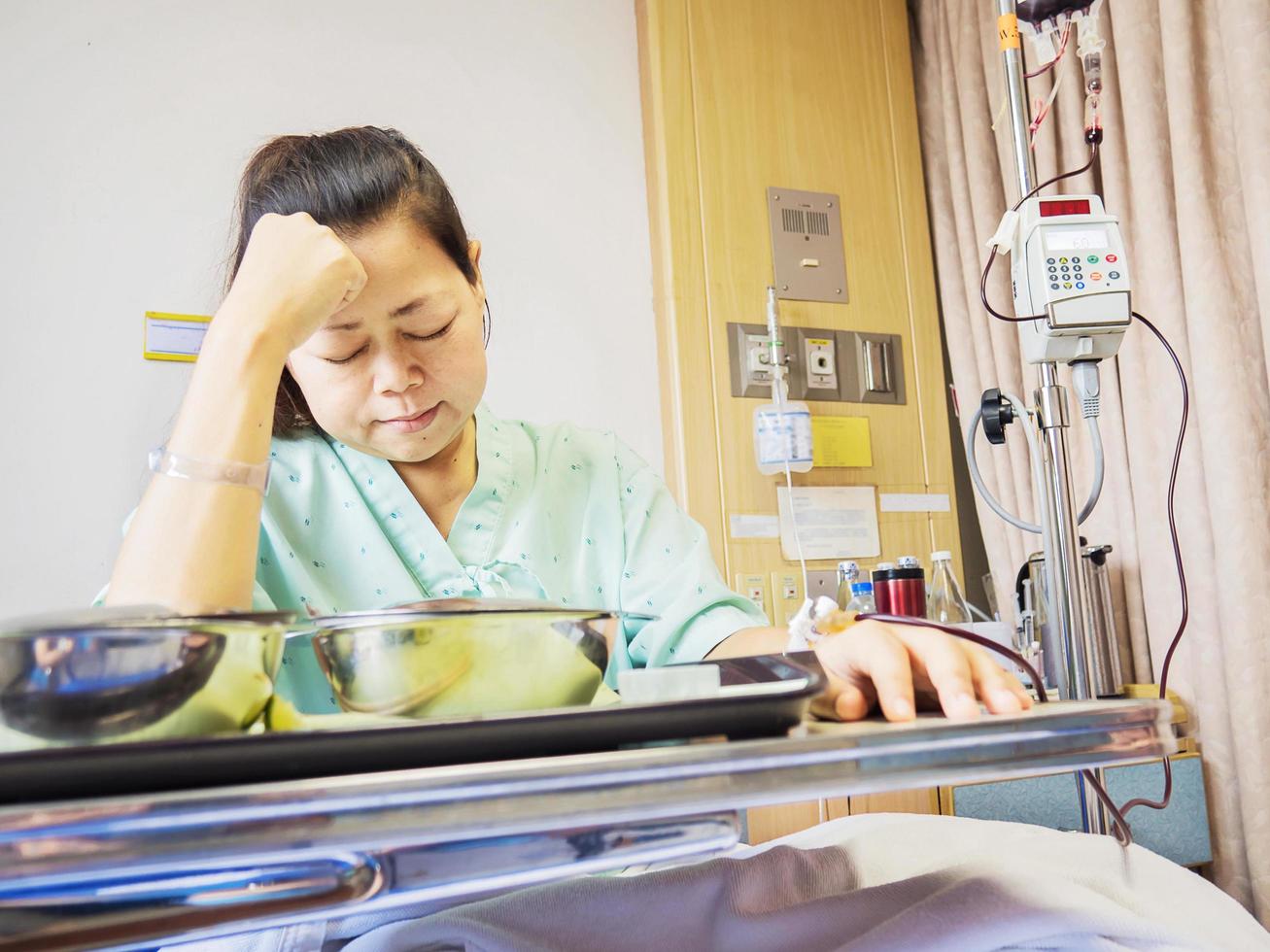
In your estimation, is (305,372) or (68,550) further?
(68,550)

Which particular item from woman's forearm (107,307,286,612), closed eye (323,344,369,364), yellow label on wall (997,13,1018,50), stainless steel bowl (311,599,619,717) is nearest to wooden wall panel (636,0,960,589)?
yellow label on wall (997,13,1018,50)

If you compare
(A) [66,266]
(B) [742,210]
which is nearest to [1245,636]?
(B) [742,210]

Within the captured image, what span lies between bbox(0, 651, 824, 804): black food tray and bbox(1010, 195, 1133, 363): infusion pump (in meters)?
1.03

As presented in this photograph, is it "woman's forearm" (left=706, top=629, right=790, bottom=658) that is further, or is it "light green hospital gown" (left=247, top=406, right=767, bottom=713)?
"light green hospital gown" (left=247, top=406, right=767, bottom=713)

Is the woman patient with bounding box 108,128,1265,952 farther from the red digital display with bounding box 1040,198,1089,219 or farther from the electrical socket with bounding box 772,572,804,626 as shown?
the electrical socket with bounding box 772,572,804,626

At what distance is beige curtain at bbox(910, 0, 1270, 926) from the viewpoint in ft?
5.90

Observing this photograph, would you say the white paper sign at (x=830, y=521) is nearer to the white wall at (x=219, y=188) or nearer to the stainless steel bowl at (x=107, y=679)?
the white wall at (x=219, y=188)

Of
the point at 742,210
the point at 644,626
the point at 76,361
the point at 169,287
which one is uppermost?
the point at 742,210

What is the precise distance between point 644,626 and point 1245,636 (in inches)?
49.8

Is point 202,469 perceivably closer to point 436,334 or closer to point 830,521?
point 436,334

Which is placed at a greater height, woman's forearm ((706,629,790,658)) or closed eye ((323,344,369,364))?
closed eye ((323,344,369,364))

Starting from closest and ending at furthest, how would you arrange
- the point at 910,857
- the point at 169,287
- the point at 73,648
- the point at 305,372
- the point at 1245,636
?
the point at 73,648
the point at 910,857
the point at 305,372
the point at 1245,636
the point at 169,287

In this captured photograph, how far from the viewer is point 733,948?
19.5 inches

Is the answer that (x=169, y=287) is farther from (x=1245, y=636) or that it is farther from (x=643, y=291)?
(x=1245, y=636)
